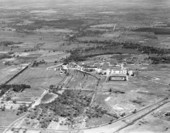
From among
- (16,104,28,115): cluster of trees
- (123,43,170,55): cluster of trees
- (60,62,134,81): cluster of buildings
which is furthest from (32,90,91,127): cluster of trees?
(123,43,170,55): cluster of trees

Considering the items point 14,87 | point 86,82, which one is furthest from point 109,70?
point 14,87

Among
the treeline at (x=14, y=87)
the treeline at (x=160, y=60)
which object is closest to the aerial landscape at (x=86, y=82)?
the treeline at (x=14, y=87)

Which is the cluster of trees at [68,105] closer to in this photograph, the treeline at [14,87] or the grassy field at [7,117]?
the grassy field at [7,117]

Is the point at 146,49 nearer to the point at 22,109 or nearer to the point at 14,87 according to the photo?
the point at 14,87

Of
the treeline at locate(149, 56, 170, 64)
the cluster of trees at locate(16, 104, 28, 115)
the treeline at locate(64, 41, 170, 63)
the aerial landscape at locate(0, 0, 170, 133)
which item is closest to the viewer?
the aerial landscape at locate(0, 0, 170, 133)

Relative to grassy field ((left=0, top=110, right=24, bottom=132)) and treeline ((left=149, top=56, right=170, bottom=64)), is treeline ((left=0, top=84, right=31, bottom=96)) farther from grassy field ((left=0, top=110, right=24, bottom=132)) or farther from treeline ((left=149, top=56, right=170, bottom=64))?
treeline ((left=149, top=56, right=170, bottom=64))

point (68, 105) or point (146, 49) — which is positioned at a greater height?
point (146, 49)

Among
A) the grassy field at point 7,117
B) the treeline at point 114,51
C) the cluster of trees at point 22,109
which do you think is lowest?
the grassy field at point 7,117

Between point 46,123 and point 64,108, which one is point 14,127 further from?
point 64,108
